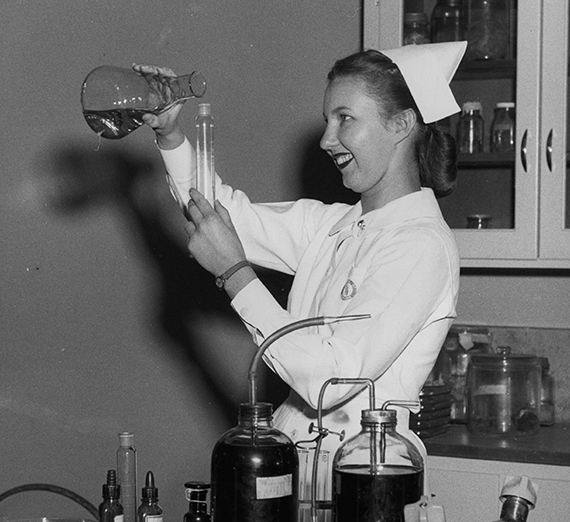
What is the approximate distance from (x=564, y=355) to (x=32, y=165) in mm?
1712

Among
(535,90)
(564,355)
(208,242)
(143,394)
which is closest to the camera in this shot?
(208,242)

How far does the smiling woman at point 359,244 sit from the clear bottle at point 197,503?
0.98 ft

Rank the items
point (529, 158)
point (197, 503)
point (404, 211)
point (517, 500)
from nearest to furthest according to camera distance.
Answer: point (517, 500) → point (197, 503) → point (404, 211) → point (529, 158)

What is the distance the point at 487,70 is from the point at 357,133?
85 centimetres

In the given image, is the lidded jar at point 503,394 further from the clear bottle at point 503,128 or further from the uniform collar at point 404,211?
the uniform collar at point 404,211

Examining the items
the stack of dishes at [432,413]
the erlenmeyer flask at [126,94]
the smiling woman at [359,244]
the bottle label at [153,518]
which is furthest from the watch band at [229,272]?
the stack of dishes at [432,413]

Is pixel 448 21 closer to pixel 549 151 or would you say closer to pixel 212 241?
pixel 549 151

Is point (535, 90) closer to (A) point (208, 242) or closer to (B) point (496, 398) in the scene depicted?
(B) point (496, 398)

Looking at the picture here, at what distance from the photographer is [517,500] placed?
107cm

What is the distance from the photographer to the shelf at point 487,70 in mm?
2520

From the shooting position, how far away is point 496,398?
259 centimetres

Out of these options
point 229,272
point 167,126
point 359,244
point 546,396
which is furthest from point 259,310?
point 546,396

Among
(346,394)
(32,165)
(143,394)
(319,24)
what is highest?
(319,24)

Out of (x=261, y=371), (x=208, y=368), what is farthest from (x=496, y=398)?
(x=208, y=368)
